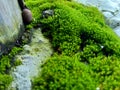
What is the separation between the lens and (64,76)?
418 centimetres

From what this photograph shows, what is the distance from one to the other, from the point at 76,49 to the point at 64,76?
2.49 feet

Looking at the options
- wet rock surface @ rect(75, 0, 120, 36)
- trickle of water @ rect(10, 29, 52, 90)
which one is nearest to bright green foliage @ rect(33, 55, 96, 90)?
trickle of water @ rect(10, 29, 52, 90)

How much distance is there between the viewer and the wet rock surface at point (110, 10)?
648cm

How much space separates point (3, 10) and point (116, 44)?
5.17 feet

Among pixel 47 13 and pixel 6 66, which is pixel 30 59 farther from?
pixel 47 13

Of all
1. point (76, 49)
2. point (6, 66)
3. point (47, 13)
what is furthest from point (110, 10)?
point (6, 66)

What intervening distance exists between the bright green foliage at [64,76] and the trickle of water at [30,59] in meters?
0.11

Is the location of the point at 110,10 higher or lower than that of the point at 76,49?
lower

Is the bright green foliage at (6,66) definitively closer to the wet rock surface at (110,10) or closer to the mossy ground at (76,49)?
the mossy ground at (76,49)

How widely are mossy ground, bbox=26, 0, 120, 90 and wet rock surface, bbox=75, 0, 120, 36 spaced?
2.06 ft

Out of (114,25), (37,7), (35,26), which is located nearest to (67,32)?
(35,26)

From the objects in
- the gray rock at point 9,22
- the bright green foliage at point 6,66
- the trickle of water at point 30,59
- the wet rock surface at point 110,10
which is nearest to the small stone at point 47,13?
the trickle of water at point 30,59

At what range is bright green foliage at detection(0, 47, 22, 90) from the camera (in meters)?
4.07

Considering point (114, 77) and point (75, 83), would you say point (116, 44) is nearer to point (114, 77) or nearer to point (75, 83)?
point (114, 77)
